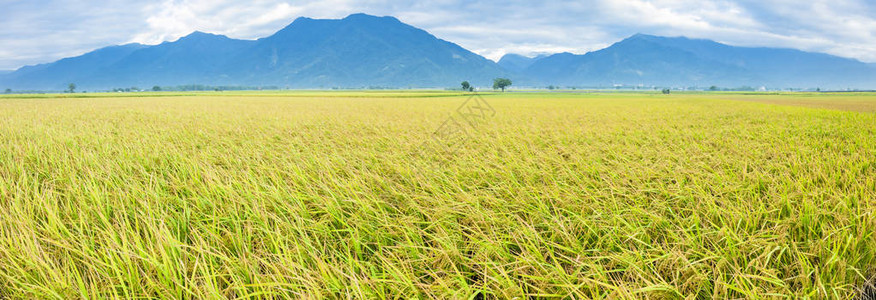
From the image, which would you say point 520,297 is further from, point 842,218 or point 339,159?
point 339,159

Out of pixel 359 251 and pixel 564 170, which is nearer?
pixel 359 251

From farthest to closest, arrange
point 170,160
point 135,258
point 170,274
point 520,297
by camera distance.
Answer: point 170,160 < point 135,258 < point 170,274 < point 520,297

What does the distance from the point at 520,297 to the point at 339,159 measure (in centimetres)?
379

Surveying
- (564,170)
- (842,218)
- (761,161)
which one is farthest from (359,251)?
(761,161)

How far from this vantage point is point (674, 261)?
1859 mm

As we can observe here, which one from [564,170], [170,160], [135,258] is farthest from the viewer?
[170,160]

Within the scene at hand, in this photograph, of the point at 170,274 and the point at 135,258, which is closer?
the point at 170,274

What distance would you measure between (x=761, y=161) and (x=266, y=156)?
21.7 feet

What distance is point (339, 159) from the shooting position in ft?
16.2

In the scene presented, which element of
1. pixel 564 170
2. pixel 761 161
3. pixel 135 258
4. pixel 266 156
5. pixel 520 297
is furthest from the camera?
pixel 266 156

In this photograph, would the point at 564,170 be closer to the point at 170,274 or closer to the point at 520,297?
the point at 520,297

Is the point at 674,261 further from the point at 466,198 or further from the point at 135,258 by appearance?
the point at 135,258

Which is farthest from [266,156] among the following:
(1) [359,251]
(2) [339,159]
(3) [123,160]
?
(1) [359,251]

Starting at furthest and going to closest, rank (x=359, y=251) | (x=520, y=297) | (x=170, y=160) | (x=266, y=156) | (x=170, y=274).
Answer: (x=266, y=156)
(x=170, y=160)
(x=359, y=251)
(x=170, y=274)
(x=520, y=297)
